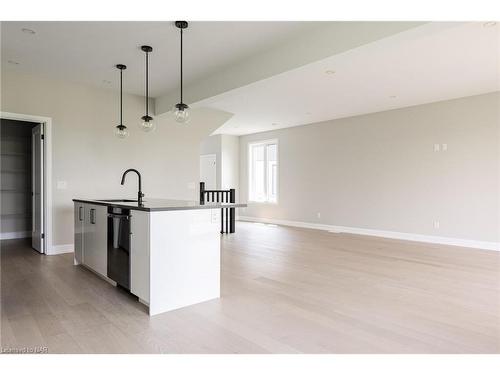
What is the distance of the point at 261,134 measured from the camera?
9.72 meters

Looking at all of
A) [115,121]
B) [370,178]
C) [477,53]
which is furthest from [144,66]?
[370,178]

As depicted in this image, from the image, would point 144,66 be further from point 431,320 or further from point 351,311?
point 431,320

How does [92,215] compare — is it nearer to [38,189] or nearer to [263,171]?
[38,189]

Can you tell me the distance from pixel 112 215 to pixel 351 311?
2.37 metres

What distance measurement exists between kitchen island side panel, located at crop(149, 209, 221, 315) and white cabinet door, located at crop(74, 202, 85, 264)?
6.02ft

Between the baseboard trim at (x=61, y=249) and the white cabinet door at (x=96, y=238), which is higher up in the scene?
the white cabinet door at (x=96, y=238)

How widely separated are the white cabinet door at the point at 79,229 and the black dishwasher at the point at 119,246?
955mm

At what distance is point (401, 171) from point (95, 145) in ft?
18.9

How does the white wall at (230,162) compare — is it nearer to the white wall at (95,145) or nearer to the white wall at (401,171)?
the white wall at (401,171)

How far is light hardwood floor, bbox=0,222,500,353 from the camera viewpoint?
222cm

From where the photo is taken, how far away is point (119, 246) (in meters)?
3.16

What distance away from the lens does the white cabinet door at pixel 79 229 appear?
4098 millimetres

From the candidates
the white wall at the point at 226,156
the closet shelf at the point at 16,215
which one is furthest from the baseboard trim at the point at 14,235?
the white wall at the point at 226,156

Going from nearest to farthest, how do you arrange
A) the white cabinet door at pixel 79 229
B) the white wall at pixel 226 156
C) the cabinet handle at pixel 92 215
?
the cabinet handle at pixel 92 215 → the white cabinet door at pixel 79 229 → the white wall at pixel 226 156
